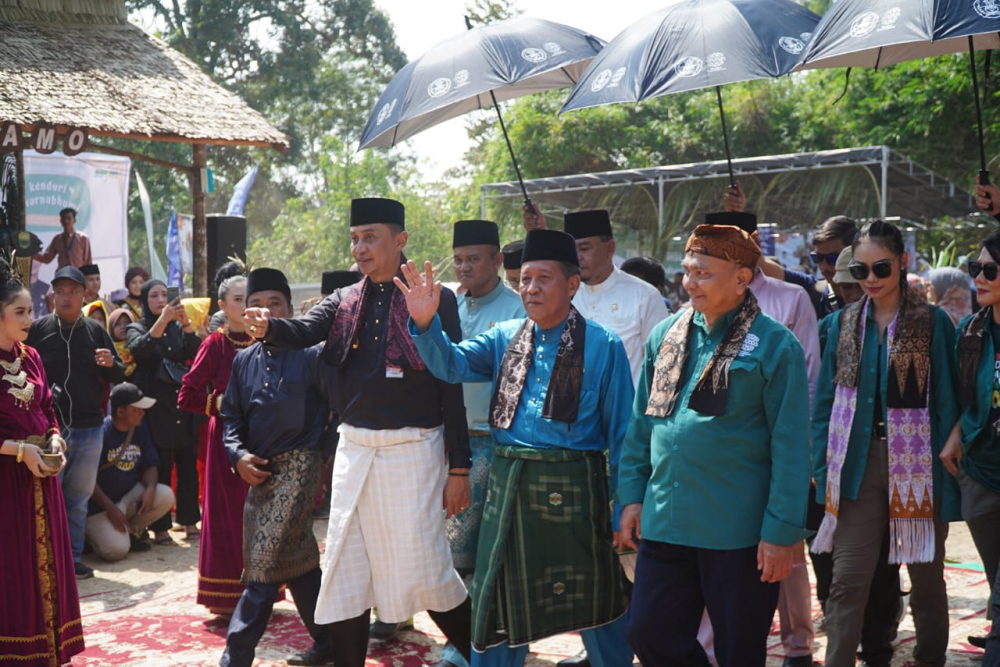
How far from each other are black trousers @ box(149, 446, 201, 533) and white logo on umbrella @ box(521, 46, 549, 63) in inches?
191

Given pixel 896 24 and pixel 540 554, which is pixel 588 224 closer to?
pixel 896 24

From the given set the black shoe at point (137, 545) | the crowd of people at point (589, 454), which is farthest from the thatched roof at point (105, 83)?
the crowd of people at point (589, 454)

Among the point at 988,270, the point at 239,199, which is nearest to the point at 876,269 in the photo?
the point at 988,270

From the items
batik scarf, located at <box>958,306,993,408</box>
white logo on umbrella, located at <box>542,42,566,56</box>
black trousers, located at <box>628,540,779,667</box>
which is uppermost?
white logo on umbrella, located at <box>542,42,566,56</box>

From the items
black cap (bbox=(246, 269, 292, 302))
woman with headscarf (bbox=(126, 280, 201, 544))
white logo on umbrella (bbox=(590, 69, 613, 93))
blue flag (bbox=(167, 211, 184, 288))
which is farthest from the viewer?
blue flag (bbox=(167, 211, 184, 288))

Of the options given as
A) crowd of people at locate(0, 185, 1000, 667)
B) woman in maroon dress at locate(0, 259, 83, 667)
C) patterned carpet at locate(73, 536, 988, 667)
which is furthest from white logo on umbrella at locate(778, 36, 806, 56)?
woman in maroon dress at locate(0, 259, 83, 667)

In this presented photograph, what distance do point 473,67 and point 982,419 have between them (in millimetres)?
3239

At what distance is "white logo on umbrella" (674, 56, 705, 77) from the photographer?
5336 millimetres

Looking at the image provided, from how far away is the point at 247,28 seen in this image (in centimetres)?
3322

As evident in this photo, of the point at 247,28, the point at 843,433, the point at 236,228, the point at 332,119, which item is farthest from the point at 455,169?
the point at 843,433

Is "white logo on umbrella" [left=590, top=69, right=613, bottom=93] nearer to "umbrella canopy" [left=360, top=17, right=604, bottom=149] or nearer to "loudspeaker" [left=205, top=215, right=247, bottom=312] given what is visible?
"umbrella canopy" [left=360, top=17, right=604, bottom=149]

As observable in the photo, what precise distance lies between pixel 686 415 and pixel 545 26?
3.53m

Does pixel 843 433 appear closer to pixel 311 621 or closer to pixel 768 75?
pixel 768 75

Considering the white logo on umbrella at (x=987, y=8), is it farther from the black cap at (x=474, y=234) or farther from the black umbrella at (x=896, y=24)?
the black cap at (x=474, y=234)
